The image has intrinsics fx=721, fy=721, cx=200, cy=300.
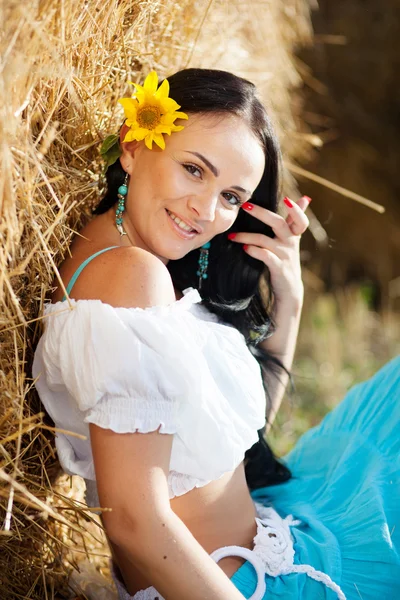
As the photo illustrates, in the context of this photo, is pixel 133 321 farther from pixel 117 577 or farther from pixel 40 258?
pixel 117 577

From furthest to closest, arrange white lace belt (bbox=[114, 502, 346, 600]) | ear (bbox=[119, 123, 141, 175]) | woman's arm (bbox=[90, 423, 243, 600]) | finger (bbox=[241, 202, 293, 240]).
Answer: finger (bbox=[241, 202, 293, 240])
ear (bbox=[119, 123, 141, 175])
white lace belt (bbox=[114, 502, 346, 600])
woman's arm (bbox=[90, 423, 243, 600])

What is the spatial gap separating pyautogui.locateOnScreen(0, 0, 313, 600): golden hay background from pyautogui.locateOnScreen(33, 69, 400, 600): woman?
0.06 metres

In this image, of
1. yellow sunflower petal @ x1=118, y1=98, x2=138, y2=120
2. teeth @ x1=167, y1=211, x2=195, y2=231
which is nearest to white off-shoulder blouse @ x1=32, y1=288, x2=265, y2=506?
teeth @ x1=167, y1=211, x2=195, y2=231

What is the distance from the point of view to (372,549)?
1.39 meters

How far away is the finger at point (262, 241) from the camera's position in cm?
165

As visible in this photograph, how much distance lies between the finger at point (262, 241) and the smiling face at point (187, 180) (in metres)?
0.24

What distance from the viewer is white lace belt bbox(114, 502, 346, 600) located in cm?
131

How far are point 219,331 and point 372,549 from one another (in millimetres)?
512

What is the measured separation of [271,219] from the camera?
5.33 ft

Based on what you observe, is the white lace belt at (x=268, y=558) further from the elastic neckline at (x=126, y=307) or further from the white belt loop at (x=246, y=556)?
the elastic neckline at (x=126, y=307)

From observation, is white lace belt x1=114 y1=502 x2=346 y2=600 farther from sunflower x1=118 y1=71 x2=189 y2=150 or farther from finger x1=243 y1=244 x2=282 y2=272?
sunflower x1=118 y1=71 x2=189 y2=150

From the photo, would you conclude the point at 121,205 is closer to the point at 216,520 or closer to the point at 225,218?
→ the point at 225,218

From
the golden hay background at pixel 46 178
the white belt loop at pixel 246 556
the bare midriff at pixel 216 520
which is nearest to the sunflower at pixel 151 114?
the golden hay background at pixel 46 178

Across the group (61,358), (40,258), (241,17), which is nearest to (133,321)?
(61,358)
